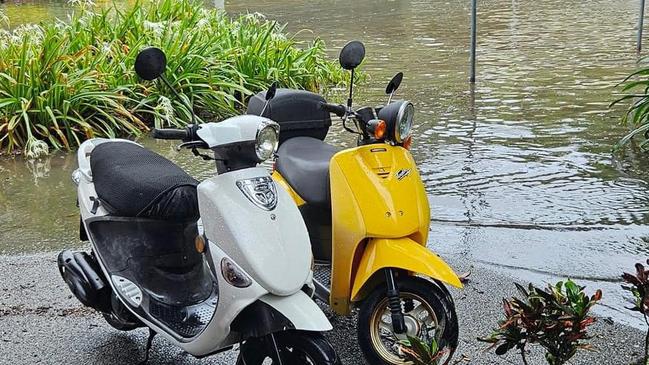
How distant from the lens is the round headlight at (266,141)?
287 cm

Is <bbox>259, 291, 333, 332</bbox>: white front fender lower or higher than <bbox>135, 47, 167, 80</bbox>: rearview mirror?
lower

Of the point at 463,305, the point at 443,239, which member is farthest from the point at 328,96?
the point at 463,305

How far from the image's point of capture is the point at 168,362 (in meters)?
3.57

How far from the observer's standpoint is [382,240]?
3.36 metres

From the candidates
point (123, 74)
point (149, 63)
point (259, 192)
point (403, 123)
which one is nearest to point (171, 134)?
point (149, 63)

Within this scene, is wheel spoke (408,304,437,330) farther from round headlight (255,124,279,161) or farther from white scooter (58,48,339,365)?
round headlight (255,124,279,161)

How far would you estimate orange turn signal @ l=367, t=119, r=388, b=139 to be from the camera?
3.39 metres

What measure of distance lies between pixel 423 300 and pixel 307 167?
0.86 meters

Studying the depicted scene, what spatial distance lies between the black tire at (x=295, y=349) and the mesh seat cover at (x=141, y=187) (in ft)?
2.26

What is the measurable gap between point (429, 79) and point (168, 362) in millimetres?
6832

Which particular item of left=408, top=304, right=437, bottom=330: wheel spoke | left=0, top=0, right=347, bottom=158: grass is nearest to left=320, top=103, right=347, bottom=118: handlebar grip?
left=408, top=304, right=437, bottom=330: wheel spoke

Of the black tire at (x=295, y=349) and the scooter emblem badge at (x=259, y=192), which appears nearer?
the black tire at (x=295, y=349)

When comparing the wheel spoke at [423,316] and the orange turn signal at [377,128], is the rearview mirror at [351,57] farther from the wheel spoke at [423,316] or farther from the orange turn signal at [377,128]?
the wheel spoke at [423,316]

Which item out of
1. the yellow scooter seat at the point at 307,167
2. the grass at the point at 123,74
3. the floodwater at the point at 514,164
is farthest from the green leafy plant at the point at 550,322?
the grass at the point at 123,74
